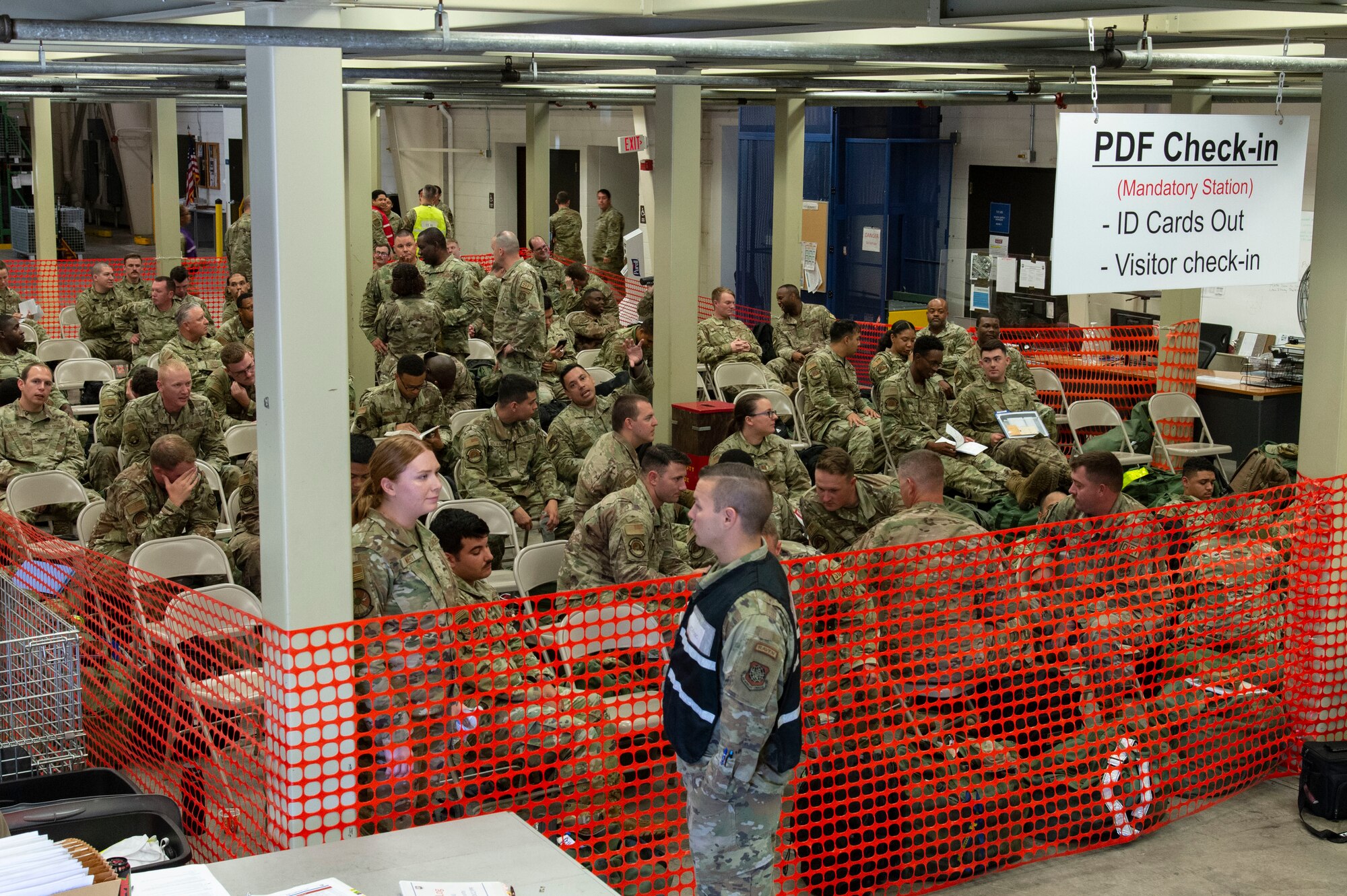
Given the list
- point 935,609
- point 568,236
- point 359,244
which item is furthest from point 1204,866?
point 568,236

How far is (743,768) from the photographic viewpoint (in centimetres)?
364

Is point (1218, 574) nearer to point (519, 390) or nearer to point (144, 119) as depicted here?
point (519, 390)

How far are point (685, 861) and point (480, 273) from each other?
9.25m

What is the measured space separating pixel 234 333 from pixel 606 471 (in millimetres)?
5107

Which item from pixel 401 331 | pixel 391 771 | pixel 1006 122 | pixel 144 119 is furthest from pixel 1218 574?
pixel 144 119

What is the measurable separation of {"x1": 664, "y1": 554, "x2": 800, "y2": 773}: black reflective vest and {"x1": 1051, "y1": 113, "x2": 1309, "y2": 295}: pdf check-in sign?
1814mm

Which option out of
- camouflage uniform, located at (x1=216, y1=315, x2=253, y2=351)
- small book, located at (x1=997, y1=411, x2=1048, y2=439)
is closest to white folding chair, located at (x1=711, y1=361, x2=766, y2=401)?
small book, located at (x1=997, y1=411, x2=1048, y2=439)

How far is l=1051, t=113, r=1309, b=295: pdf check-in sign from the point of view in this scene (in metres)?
4.99

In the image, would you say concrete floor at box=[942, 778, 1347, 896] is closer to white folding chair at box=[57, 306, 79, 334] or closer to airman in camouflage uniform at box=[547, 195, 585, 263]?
white folding chair at box=[57, 306, 79, 334]

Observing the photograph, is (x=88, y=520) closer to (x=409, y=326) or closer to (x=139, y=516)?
(x=139, y=516)

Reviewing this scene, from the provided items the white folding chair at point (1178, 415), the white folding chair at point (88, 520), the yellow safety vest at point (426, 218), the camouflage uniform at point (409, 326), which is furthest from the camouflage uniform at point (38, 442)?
the yellow safety vest at point (426, 218)

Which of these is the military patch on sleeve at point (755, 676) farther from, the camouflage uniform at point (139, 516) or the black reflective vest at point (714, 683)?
the camouflage uniform at point (139, 516)

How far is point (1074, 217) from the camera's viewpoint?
16.4ft

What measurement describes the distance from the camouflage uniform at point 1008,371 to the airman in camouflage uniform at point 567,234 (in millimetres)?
8797
